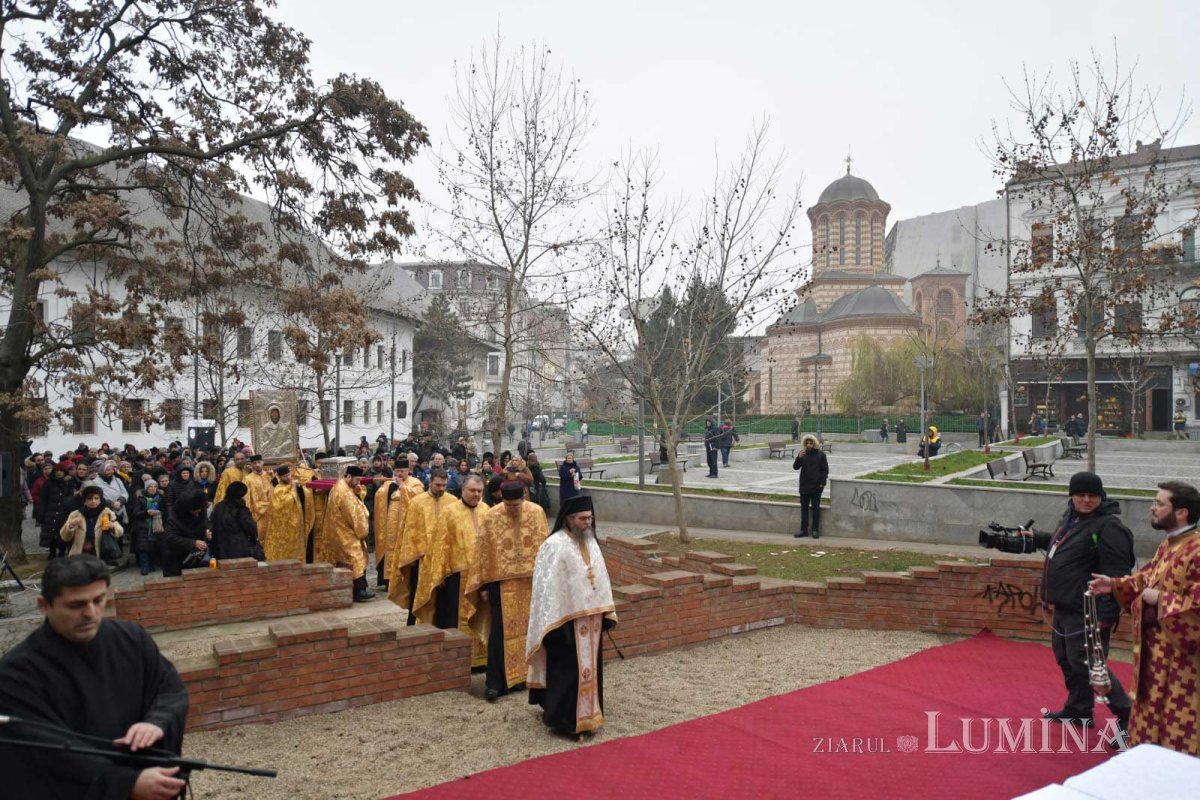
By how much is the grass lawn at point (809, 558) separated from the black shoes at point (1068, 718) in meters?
4.56

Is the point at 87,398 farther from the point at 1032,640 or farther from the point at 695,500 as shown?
the point at 1032,640

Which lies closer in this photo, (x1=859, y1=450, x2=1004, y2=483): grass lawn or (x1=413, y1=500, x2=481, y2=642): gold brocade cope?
(x1=413, y1=500, x2=481, y2=642): gold brocade cope

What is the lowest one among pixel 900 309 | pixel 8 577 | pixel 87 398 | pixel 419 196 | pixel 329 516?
pixel 8 577

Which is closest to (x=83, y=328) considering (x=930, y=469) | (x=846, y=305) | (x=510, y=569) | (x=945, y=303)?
(x=510, y=569)

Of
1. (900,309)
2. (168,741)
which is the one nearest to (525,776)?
(168,741)

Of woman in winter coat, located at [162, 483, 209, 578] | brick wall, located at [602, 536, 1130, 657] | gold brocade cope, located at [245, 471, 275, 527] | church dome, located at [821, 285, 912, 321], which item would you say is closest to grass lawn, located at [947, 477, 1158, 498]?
brick wall, located at [602, 536, 1130, 657]

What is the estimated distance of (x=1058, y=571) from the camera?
5613mm

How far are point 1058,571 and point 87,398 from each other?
13911 mm

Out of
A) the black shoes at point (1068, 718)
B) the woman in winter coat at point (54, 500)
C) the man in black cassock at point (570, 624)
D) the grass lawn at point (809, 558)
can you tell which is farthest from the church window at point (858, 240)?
the man in black cassock at point (570, 624)

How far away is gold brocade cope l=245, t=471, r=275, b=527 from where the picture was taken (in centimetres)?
1116

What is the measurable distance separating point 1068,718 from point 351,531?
8.22 meters

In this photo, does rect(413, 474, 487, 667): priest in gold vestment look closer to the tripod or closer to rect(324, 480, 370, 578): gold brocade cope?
rect(324, 480, 370, 578): gold brocade cope

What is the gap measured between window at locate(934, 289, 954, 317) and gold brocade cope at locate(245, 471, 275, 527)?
69015 millimetres

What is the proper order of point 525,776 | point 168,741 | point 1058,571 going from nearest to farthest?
point 168,741, point 525,776, point 1058,571
